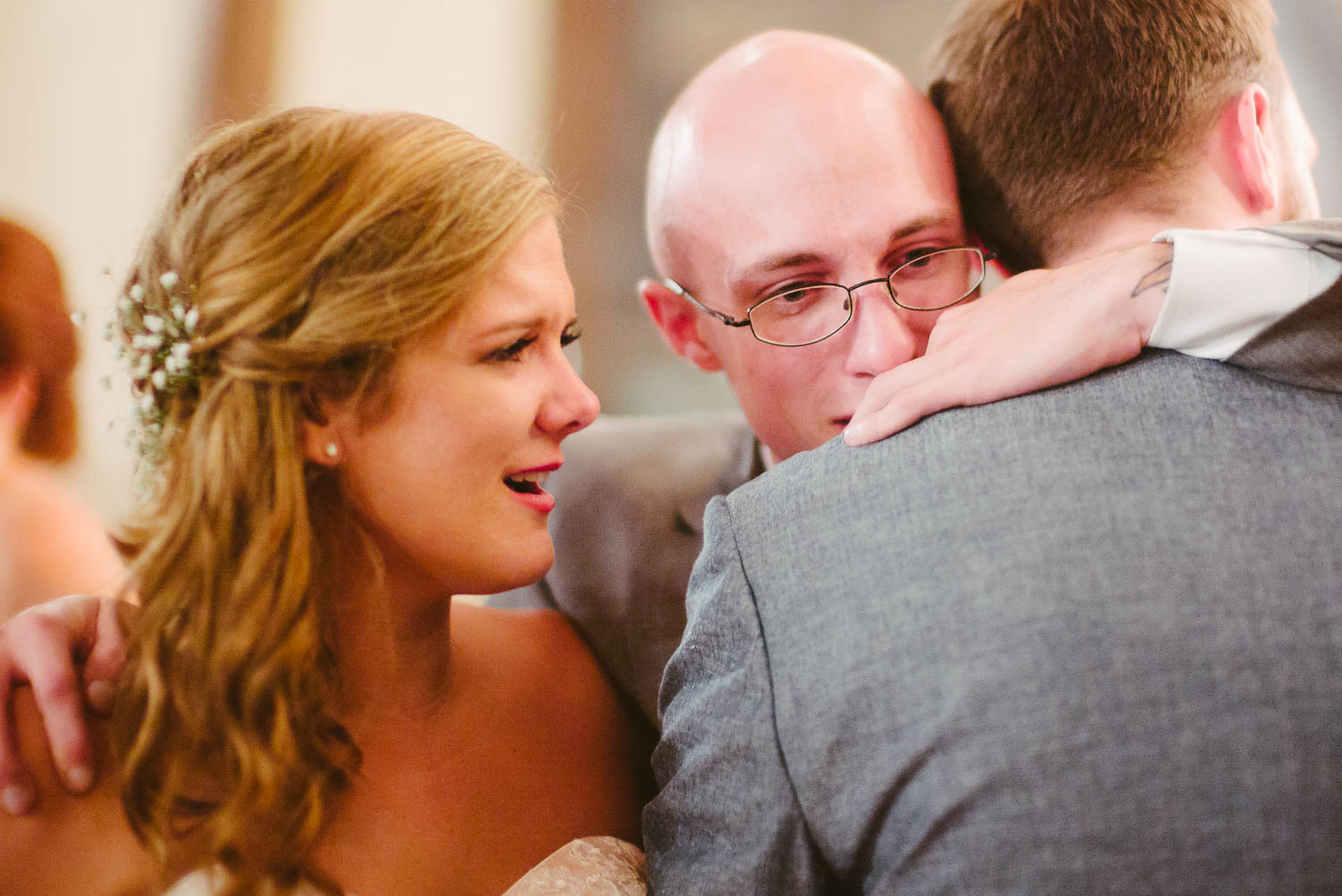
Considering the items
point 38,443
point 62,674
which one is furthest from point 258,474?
point 38,443

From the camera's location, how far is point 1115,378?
0.88m

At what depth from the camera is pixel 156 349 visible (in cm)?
108

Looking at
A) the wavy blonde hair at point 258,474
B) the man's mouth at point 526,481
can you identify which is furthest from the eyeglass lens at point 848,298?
the wavy blonde hair at point 258,474

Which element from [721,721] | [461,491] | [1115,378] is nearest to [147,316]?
[461,491]

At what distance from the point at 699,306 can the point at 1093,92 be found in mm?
732

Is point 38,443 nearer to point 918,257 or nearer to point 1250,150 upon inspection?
point 918,257

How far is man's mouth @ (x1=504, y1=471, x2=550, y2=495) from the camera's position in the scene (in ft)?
3.97

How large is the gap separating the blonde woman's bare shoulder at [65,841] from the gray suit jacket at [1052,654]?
2.25ft

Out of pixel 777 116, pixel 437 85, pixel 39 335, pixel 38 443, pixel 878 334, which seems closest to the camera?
pixel 878 334

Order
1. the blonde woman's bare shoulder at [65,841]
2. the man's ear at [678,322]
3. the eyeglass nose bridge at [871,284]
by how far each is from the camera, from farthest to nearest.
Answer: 1. the man's ear at [678,322]
2. the eyeglass nose bridge at [871,284]
3. the blonde woman's bare shoulder at [65,841]

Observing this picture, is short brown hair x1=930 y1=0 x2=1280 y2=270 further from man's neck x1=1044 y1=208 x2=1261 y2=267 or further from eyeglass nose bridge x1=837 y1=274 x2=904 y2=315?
eyeglass nose bridge x1=837 y1=274 x2=904 y2=315

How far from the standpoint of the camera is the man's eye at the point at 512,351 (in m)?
1.17

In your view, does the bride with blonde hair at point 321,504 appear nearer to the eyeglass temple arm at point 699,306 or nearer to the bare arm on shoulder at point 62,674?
the bare arm on shoulder at point 62,674

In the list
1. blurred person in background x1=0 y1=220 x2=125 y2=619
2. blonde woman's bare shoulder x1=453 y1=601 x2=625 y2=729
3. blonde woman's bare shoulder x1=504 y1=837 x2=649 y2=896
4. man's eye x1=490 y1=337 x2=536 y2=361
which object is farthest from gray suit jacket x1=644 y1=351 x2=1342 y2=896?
blurred person in background x1=0 y1=220 x2=125 y2=619
